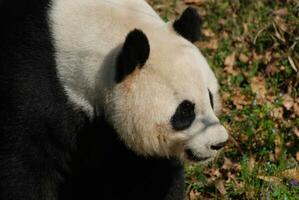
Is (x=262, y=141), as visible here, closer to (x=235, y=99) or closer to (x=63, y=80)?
(x=235, y=99)

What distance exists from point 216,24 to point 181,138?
116 inches

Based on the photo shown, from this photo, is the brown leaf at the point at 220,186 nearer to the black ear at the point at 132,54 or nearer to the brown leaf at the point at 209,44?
the black ear at the point at 132,54

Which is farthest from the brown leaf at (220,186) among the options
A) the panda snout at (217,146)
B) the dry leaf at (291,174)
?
the panda snout at (217,146)

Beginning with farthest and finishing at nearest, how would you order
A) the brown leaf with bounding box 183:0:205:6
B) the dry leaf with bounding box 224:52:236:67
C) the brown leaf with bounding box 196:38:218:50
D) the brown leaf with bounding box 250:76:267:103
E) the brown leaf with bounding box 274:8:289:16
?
the brown leaf with bounding box 183:0:205:6
the brown leaf with bounding box 274:8:289:16
the brown leaf with bounding box 196:38:218:50
the dry leaf with bounding box 224:52:236:67
the brown leaf with bounding box 250:76:267:103

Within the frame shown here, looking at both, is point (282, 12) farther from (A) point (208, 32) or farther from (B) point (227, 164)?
(B) point (227, 164)

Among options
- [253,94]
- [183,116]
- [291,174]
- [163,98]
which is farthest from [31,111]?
[253,94]

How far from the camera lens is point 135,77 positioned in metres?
4.11

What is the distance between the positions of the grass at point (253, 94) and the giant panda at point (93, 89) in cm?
89

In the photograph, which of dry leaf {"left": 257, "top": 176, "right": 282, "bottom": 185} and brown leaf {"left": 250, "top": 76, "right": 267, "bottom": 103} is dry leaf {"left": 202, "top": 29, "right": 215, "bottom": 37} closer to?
brown leaf {"left": 250, "top": 76, "right": 267, "bottom": 103}

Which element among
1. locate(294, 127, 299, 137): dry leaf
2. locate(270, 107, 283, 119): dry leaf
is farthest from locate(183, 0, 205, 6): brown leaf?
locate(294, 127, 299, 137): dry leaf

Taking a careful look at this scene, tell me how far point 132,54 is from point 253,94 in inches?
93.4

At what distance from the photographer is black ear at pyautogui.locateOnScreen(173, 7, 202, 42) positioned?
436 cm

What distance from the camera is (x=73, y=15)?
4.38 meters

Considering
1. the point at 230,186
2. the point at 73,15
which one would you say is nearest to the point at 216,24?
the point at 230,186
